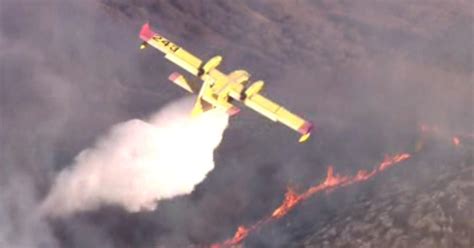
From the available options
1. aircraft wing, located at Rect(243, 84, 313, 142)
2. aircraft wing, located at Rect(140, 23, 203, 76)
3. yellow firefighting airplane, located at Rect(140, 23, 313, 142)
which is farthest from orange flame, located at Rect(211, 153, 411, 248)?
aircraft wing, located at Rect(140, 23, 203, 76)

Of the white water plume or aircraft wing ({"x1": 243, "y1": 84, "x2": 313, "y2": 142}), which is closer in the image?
aircraft wing ({"x1": 243, "y1": 84, "x2": 313, "y2": 142})

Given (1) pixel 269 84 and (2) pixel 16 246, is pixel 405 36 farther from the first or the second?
(2) pixel 16 246

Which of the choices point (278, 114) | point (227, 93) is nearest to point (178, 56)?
point (227, 93)

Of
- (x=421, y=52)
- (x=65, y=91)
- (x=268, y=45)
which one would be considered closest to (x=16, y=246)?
(x=65, y=91)

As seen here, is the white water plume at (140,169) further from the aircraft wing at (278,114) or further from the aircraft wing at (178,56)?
the aircraft wing at (278,114)

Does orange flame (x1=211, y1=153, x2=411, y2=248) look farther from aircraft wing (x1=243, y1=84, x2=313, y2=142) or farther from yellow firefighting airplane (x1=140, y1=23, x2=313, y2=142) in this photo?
aircraft wing (x1=243, y1=84, x2=313, y2=142)

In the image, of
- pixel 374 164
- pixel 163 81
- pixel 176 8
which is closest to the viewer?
pixel 374 164

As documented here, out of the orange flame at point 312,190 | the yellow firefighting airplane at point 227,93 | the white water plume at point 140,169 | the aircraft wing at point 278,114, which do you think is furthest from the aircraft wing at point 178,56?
the orange flame at point 312,190

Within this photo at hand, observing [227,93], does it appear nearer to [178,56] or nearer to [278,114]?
[278,114]
